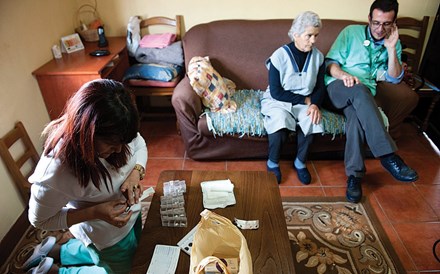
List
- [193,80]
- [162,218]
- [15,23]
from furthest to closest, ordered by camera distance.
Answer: [193,80]
[15,23]
[162,218]

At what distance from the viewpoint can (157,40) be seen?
2.66 meters

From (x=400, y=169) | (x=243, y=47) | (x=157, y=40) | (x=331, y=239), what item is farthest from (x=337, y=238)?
(x=157, y=40)

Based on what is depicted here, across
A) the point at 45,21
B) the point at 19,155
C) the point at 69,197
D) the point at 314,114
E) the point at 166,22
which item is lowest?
the point at 19,155

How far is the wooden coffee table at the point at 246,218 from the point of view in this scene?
3.63 feet

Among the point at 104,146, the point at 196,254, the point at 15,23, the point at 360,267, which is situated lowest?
the point at 360,267

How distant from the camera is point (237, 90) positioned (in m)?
2.57

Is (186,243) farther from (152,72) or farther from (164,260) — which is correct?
(152,72)

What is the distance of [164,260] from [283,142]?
1296 millimetres

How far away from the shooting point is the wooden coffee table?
1105 millimetres

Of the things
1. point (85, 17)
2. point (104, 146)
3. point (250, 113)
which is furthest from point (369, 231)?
point (85, 17)

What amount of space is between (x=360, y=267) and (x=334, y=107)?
1095 millimetres

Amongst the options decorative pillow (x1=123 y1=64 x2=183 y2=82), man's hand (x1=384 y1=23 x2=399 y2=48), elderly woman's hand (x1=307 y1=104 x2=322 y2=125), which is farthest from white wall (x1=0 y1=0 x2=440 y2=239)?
elderly woman's hand (x1=307 y1=104 x2=322 y2=125)

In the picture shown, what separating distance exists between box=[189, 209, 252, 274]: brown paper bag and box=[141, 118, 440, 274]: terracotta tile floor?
44.5 inches

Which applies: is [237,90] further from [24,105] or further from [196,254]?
[196,254]
